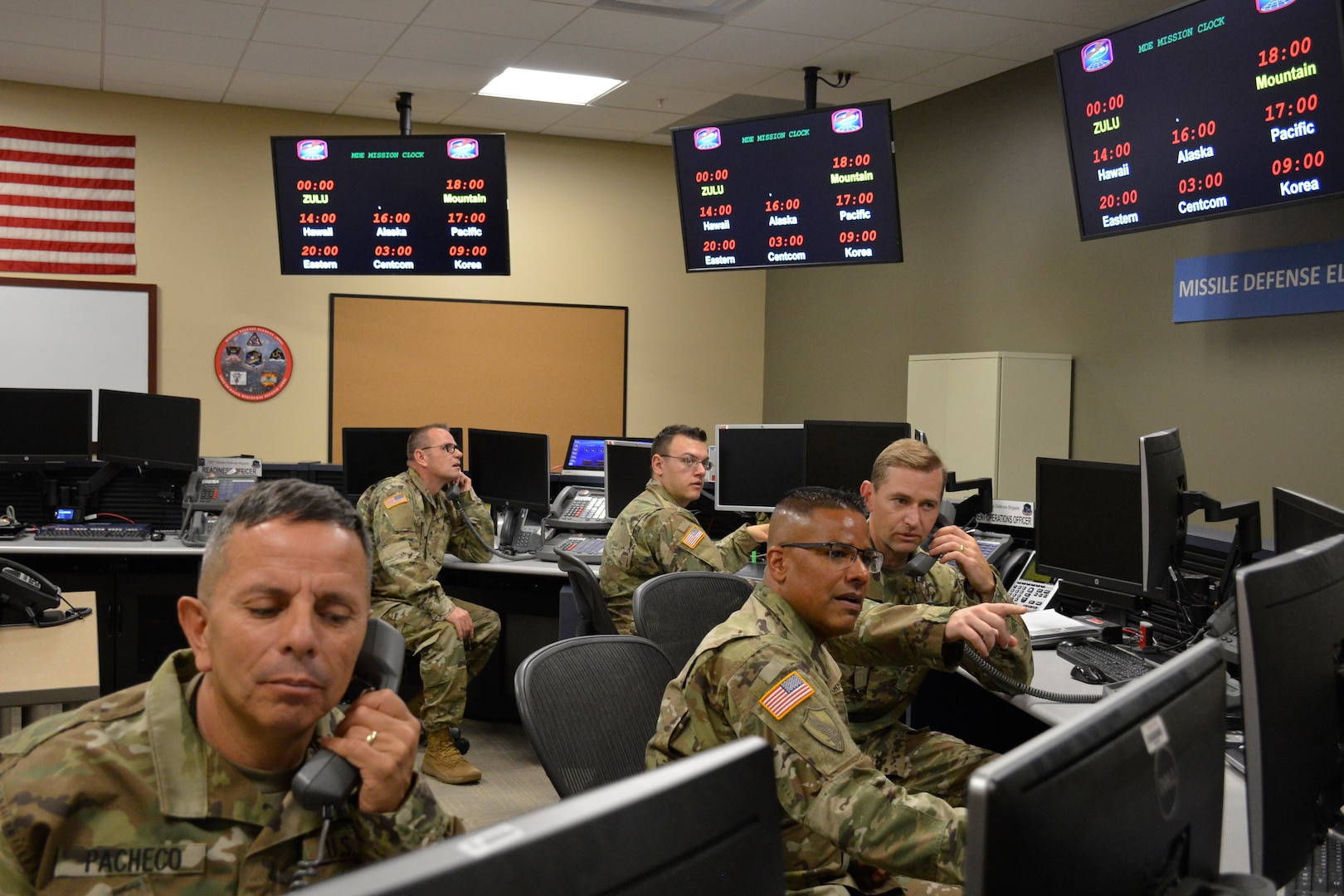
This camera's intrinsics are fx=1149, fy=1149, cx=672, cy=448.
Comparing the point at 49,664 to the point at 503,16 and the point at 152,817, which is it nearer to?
the point at 152,817

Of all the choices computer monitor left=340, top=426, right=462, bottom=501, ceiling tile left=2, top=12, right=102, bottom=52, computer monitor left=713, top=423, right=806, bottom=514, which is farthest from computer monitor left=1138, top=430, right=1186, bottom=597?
ceiling tile left=2, top=12, right=102, bottom=52

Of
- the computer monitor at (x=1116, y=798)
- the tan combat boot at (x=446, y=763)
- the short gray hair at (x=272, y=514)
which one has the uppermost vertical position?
the short gray hair at (x=272, y=514)

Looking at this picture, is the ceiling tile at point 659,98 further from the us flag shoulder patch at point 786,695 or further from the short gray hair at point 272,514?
the short gray hair at point 272,514

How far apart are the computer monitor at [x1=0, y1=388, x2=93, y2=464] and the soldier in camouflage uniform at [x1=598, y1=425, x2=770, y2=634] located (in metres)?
2.66

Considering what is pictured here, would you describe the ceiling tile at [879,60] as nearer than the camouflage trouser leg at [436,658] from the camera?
No

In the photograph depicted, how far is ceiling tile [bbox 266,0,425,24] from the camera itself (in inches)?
188

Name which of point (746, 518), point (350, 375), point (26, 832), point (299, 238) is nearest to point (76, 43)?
point (299, 238)

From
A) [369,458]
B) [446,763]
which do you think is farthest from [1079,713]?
[369,458]

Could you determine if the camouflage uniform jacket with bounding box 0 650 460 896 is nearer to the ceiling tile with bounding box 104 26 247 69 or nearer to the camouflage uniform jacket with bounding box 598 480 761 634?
the camouflage uniform jacket with bounding box 598 480 761 634

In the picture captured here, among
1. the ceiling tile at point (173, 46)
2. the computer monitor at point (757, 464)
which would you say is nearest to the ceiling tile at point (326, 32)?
the ceiling tile at point (173, 46)

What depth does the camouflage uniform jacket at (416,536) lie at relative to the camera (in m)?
4.38

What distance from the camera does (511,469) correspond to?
513 centimetres

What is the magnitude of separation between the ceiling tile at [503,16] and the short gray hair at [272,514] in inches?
154

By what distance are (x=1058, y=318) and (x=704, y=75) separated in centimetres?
213
